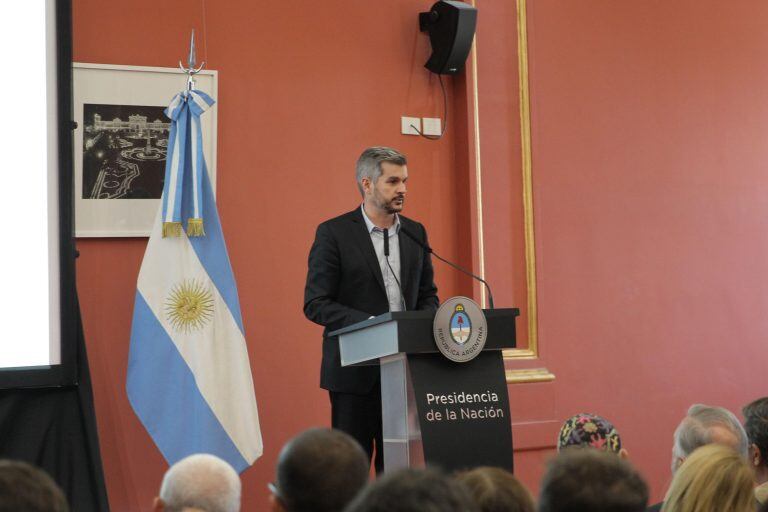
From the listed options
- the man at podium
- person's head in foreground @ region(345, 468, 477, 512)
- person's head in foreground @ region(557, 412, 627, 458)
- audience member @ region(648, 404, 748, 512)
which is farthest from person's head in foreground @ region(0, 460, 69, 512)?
the man at podium

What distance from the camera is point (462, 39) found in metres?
4.97

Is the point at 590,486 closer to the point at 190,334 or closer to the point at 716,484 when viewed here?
the point at 716,484

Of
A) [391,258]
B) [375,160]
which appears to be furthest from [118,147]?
[391,258]

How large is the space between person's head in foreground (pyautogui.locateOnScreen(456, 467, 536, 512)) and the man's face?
2.07 m

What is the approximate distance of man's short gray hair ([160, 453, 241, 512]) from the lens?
6.47ft

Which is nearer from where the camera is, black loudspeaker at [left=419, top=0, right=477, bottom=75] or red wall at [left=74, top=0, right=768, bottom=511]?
red wall at [left=74, top=0, right=768, bottom=511]

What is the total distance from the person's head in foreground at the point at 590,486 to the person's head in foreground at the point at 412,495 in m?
0.36

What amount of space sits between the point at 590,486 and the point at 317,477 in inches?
17.6

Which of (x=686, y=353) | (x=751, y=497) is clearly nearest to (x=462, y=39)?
(x=686, y=353)

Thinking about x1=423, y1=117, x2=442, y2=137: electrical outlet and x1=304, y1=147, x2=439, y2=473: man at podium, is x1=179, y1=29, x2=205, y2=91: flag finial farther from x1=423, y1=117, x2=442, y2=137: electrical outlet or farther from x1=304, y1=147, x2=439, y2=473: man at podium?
x1=423, y1=117, x2=442, y2=137: electrical outlet

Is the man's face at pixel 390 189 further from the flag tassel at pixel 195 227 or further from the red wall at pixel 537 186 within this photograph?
the red wall at pixel 537 186

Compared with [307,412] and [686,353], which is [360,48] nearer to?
[307,412]

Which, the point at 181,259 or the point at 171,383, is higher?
the point at 181,259

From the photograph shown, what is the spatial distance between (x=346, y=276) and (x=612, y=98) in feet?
8.24
